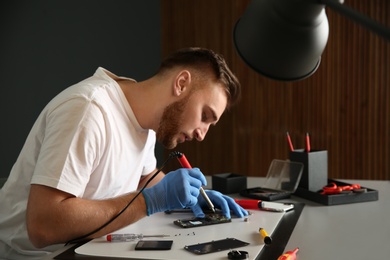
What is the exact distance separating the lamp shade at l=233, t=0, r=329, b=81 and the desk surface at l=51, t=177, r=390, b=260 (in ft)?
1.92

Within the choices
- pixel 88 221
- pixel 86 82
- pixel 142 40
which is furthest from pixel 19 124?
pixel 88 221

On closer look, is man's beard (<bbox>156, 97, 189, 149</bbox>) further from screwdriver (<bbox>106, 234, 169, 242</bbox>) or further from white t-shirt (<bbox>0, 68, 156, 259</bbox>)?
screwdriver (<bbox>106, 234, 169, 242</bbox>)

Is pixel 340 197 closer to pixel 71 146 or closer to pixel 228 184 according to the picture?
pixel 228 184

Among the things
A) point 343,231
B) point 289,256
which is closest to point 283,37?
point 289,256

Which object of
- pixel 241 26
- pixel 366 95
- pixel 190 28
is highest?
pixel 190 28

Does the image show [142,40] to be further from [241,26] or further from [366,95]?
[241,26]

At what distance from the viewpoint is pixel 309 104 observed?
3.27 meters

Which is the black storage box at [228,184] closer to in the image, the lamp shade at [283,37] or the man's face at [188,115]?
the man's face at [188,115]

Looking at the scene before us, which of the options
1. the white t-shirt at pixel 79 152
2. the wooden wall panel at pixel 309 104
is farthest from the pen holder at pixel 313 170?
the wooden wall panel at pixel 309 104

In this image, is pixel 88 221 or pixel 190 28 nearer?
pixel 88 221

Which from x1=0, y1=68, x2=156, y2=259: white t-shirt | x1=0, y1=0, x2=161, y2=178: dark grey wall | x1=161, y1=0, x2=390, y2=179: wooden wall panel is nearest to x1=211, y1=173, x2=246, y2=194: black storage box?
x1=0, y1=68, x2=156, y2=259: white t-shirt

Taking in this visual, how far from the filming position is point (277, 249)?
1162mm

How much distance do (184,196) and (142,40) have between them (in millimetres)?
2399

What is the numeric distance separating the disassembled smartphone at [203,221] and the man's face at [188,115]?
0.31 m
